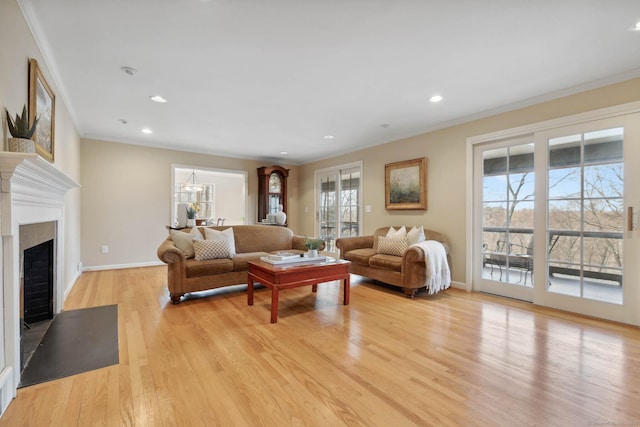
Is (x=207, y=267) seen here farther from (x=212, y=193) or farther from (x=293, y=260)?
(x=212, y=193)

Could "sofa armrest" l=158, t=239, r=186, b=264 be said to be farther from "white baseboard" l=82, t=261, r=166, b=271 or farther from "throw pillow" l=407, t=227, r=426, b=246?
"throw pillow" l=407, t=227, r=426, b=246

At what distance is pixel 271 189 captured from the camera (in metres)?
6.62

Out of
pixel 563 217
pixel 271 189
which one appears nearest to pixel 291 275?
pixel 563 217

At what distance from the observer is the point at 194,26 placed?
2.02 m

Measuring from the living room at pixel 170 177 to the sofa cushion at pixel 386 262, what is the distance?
0.52 meters

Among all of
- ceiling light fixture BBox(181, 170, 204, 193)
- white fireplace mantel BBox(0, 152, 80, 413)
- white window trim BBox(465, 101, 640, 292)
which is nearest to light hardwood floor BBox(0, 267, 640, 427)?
white fireplace mantel BBox(0, 152, 80, 413)

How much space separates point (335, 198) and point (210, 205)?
4.23m

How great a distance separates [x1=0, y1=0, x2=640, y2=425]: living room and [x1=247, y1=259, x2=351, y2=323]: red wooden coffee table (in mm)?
455

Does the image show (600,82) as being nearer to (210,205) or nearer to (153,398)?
(153,398)

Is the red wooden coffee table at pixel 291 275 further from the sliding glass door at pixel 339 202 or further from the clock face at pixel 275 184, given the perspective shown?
the clock face at pixel 275 184

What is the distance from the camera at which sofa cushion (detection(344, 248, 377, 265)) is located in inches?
168

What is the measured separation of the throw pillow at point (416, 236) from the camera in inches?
158

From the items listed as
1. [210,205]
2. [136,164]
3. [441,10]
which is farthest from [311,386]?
[210,205]

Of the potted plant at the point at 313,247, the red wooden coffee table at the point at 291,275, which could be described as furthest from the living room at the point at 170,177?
the potted plant at the point at 313,247
